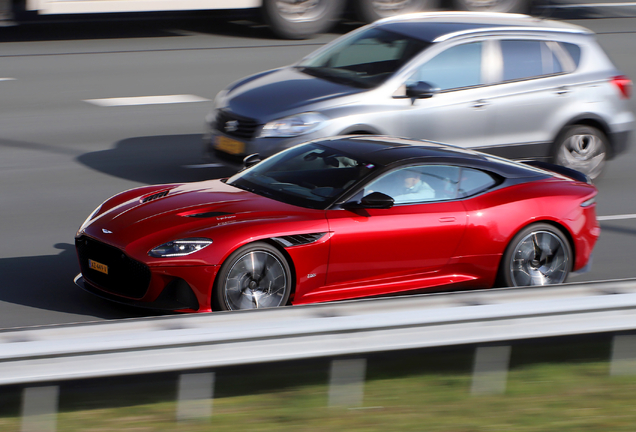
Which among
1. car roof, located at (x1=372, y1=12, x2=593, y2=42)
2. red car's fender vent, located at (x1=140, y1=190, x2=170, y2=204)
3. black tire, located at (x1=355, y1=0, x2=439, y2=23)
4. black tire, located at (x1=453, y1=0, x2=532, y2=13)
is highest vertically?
black tire, located at (x1=453, y1=0, x2=532, y2=13)

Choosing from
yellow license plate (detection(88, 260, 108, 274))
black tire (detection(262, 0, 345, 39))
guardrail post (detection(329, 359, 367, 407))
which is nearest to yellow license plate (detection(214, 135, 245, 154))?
yellow license plate (detection(88, 260, 108, 274))

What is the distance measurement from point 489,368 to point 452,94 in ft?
18.3

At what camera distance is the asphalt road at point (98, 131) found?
7305 millimetres

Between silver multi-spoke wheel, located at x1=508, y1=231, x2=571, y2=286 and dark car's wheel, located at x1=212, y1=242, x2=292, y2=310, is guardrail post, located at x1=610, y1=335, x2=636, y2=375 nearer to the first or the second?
silver multi-spoke wheel, located at x1=508, y1=231, x2=571, y2=286

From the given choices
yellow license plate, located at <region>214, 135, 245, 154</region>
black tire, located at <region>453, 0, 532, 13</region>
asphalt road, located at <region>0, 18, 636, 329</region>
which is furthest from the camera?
black tire, located at <region>453, 0, 532, 13</region>

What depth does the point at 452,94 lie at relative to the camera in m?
9.61

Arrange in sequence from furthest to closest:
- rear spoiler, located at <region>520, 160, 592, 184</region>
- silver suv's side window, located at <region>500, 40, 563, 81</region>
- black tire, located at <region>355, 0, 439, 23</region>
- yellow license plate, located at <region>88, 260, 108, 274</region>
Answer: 1. black tire, located at <region>355, 0, 439, 23</region>
2. silver suv's side window, located at <region>500, 40, 563, 81</region>
3. rear spoiler, located at <region>520, 160, 592, 184</region>
4. yellow license plate, located at <region>88, 260, 108, 274</region>

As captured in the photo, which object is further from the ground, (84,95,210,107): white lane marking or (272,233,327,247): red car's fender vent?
(84,95,210,107): white lane marking

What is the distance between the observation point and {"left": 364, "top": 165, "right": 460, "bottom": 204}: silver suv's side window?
662 centimetres

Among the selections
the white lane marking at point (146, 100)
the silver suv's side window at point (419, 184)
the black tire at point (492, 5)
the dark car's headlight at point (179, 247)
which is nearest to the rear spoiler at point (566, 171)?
the silver suv's side window at point (419, 184)

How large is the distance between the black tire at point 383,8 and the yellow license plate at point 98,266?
12.1 metres

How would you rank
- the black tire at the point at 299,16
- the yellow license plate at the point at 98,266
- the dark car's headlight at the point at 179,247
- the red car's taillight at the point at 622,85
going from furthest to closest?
the black tire at the point at 299,16, the red car's taillight at the point at 622,85, the yellow license plate at the point at 98,266, the dark car's headlight at the point at 179,247

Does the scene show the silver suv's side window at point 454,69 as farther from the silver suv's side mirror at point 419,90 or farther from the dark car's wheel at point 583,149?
the dark car's wheel at point 583,149

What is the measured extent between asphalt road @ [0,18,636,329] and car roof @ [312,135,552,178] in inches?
48.4
